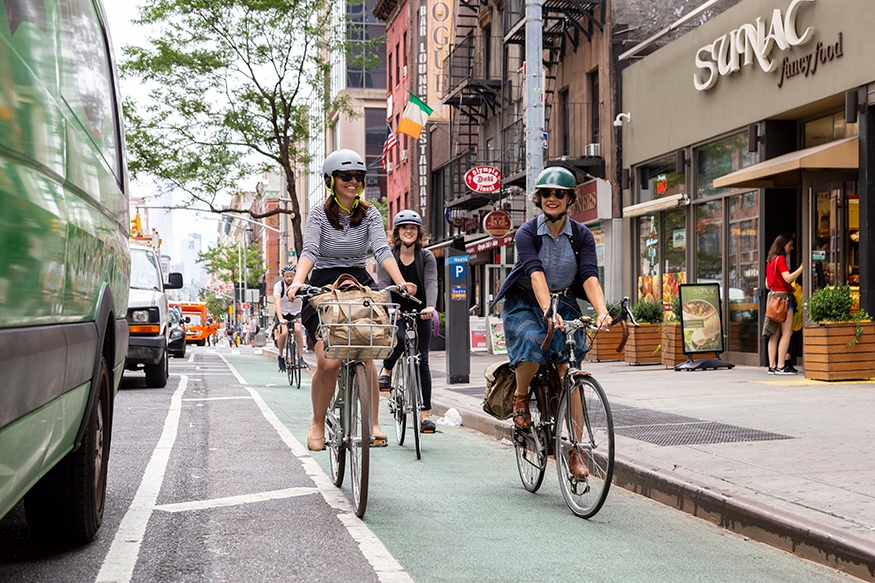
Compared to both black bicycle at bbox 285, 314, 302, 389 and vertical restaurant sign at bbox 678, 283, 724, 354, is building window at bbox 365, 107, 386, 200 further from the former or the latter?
vertical restaurant sign at bbox 678, 283, 724, 354

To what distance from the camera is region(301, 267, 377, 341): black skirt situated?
686cm

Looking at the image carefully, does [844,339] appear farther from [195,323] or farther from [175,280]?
[195,323]

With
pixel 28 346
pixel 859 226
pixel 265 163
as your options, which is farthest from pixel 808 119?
pixel 265 163

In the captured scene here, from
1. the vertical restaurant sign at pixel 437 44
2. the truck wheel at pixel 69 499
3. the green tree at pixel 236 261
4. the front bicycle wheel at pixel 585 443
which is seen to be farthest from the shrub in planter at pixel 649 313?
the green tree at pixel 236 261

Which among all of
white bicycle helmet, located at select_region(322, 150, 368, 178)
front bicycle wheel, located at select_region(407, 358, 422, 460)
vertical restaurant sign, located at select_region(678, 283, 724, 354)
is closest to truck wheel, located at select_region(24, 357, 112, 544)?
white bicycle helmet, located at select_region(322, 150, 368, 178)

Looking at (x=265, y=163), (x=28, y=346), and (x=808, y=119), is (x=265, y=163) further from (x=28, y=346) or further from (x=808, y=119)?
(x=28, y=346)

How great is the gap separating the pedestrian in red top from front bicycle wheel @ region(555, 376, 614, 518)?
9418 mm

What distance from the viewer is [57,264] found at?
3.61 m

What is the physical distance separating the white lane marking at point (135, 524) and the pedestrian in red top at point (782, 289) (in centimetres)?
892

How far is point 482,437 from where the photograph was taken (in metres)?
10.3

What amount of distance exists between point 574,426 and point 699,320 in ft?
34.6

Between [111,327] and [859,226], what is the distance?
11.3 meters

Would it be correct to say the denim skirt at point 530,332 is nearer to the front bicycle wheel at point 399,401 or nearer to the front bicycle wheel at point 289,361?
the front bicycle wheel at point 399,401

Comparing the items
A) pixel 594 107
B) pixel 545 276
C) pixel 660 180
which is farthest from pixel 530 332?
→ pixel 594 107
